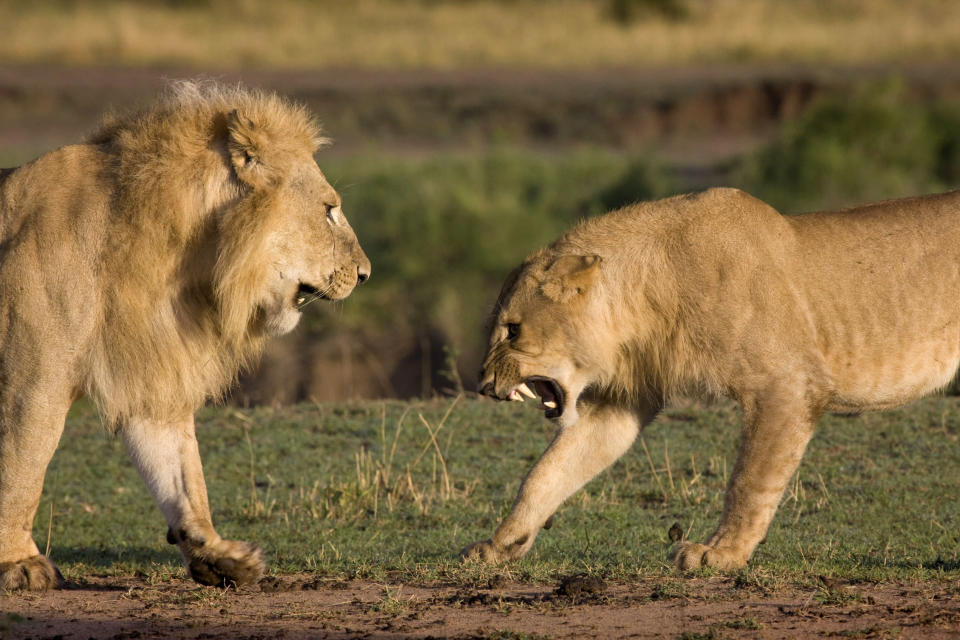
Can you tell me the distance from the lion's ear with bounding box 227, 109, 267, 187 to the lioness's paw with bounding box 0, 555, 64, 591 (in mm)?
1523

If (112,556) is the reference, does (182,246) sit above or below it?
above

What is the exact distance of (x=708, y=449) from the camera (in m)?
7.67

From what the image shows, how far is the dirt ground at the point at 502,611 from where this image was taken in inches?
175

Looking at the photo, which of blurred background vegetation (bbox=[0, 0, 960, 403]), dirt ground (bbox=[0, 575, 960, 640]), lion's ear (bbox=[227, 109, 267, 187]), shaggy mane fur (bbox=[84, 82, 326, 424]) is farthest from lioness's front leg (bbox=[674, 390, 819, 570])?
blurred background vegetation (bbox=[0, 0, 960, 403])

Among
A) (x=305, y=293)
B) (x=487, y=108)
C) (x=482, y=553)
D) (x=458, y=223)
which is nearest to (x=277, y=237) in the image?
(x=305, y=293)

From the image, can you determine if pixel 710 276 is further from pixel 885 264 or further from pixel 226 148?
pixel 226 148

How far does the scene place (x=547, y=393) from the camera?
5.78 m

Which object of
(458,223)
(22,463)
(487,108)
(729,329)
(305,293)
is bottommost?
(22,463)

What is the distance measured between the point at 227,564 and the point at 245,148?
4.69 feet

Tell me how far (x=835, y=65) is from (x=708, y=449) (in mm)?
18934

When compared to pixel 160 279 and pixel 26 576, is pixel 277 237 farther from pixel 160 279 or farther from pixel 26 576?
pixel 26 576

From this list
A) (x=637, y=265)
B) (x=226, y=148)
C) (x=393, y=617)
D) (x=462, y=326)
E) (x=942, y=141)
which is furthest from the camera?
(x=942, y=141)

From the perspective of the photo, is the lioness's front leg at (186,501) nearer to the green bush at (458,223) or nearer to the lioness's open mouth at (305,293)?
the lioness's open mouth at (305,293)

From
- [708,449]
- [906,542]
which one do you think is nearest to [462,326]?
[708,449]
